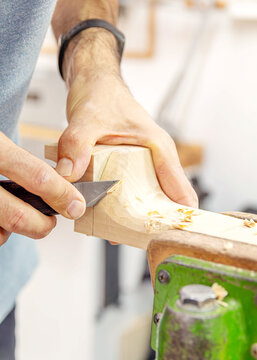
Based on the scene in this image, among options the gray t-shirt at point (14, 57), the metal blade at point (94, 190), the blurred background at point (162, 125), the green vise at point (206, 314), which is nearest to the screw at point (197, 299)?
the green vise at point (206, 314)

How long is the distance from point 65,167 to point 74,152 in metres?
0.02

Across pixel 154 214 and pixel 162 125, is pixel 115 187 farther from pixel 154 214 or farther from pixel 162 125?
pixel 162 125

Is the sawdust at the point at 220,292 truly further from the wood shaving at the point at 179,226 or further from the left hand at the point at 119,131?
the left hand at the point at 119,131

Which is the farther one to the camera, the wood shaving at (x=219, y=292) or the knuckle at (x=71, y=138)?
the knuckle at (x=71, y=138)

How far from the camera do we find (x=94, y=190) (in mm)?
617

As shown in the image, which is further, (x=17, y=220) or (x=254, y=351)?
(x=17, y=220)

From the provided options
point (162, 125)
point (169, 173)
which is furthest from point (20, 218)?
point (162, 125)

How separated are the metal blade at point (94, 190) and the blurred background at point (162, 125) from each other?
3.33ft

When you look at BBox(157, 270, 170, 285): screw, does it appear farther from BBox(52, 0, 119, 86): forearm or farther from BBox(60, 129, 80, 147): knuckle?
BBox(52, 0, 119, 86): forearm

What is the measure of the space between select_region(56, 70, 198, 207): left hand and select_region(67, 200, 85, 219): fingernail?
0.09 metres

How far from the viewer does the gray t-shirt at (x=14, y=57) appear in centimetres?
67

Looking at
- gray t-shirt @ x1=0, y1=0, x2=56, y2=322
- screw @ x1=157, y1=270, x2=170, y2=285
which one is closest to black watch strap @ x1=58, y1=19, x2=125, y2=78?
gray t-shirt @ x1=0, y1=0, x2=56, y2=322

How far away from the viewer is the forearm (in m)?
0.81

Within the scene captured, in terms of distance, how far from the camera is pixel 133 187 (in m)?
0.65
